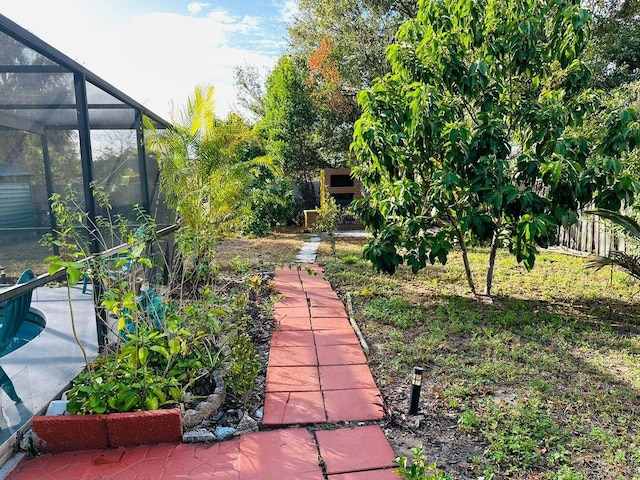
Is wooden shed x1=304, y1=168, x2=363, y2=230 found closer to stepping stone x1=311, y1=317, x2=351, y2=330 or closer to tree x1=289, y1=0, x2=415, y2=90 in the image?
tree x1=289, y1=0, x2=415, y2=90

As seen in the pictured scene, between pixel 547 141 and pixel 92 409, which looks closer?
pixel 92 409

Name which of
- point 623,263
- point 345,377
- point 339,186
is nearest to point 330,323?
point 345,377

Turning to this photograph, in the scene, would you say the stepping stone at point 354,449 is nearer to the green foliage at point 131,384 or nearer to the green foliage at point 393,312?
the green foliage at point 131,384

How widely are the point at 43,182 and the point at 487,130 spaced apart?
364 cm

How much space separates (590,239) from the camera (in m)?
7.36

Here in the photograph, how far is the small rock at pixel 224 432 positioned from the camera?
2.19 metres

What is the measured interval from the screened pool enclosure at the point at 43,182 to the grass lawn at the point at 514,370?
6.88 ft

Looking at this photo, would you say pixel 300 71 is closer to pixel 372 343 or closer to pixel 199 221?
pixel 199 221

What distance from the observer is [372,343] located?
3473mm

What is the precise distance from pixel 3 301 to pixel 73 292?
1.09 meters

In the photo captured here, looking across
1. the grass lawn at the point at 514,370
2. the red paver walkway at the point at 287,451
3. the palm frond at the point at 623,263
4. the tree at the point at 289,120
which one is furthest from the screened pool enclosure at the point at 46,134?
the tree at the point at 289,120

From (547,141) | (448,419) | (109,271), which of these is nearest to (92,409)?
(109,271)

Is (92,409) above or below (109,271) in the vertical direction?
below

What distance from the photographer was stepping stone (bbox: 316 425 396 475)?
1921 mm
